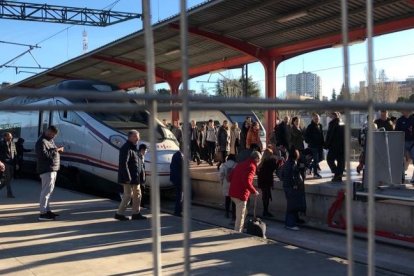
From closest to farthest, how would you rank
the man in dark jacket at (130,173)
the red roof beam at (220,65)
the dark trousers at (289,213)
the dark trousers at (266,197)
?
the man in dark jacket at (130,173)
the dark trousers at (289,213)
the dark trousers at (266,197)
the red roof beam at (220,65)

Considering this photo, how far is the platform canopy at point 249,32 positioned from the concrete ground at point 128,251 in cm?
388

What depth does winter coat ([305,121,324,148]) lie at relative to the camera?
43.4 ft

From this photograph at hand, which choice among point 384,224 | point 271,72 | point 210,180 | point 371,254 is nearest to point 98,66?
point 210,180

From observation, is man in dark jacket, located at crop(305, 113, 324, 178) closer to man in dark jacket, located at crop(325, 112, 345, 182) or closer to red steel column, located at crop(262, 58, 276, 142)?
man in dark jacket, located at crop(325, 112, 345, 182)

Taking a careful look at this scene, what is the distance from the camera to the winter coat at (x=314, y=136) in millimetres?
13234

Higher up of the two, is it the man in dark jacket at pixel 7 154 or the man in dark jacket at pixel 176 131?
the man in dark jacket at pixel 176 131

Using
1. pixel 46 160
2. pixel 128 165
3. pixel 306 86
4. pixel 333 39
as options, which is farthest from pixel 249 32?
pixel 306 86

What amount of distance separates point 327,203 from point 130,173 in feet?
14.7

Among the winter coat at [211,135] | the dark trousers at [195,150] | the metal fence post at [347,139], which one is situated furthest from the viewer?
the dark trousers at [195,150]

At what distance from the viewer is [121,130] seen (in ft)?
43.3

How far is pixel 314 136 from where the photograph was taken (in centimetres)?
1332

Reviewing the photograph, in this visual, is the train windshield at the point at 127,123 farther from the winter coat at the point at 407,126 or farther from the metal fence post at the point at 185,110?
the metal fence post at the point at 185,110

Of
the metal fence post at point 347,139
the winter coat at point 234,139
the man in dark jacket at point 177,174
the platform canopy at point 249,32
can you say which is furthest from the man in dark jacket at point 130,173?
the metal fence post at point 347,139

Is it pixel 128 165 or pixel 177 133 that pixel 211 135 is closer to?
pixel 177 133
